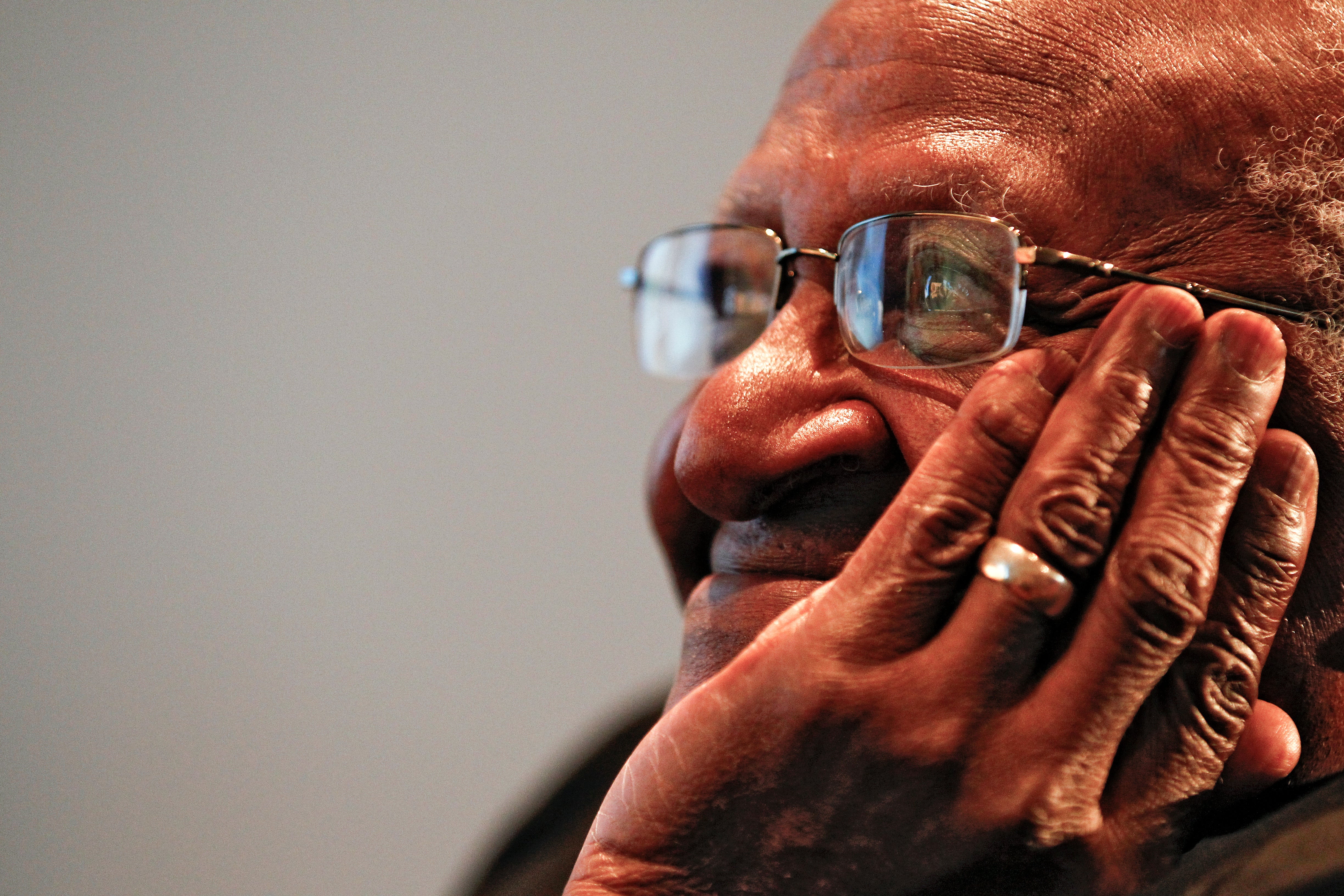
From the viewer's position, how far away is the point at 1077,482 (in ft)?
2.27

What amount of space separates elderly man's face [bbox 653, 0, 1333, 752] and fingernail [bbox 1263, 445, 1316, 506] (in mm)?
152

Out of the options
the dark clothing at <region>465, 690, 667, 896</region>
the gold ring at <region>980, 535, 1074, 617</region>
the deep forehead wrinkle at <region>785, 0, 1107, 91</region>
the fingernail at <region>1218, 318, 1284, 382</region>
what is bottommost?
the dark clothing at <region>465, 690, 667, 896</region>

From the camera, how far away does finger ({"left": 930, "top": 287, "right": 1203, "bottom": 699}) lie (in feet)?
2.27

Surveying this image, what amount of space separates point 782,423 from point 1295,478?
39cm

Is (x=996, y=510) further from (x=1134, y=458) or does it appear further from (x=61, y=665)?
(x=61, y=665)

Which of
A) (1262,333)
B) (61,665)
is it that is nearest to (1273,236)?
(1262,333)

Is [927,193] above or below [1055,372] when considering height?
above

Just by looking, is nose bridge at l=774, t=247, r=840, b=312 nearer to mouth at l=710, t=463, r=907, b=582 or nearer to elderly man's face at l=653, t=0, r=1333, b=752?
elderly man's face at l=653, t=0, r=1333, b=752

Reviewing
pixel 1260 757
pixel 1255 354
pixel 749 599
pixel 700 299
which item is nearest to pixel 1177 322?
pixel 1255 354

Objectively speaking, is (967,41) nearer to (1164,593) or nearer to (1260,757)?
(1164,593)

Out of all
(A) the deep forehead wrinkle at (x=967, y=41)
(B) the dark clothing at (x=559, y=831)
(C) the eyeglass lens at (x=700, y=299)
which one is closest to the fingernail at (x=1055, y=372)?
(A) the deep forehead wrinkle at (x=967, y=41)

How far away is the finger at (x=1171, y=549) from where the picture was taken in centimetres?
67

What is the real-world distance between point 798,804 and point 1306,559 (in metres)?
0.42

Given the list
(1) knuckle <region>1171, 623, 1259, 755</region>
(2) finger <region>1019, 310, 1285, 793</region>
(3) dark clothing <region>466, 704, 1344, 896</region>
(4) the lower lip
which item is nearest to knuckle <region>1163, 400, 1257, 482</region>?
(2) finger <region>1019, 310, 1285, 793</region>
